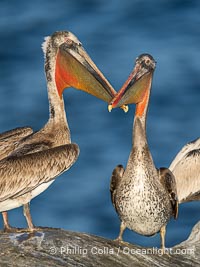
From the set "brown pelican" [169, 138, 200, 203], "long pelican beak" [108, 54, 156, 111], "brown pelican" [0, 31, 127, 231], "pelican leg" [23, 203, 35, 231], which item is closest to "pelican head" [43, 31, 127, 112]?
"brown pelican" [0, 31, 127, 231]

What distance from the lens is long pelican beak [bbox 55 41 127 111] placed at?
11719mm

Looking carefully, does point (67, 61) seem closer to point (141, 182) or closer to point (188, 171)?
point (141, 182)

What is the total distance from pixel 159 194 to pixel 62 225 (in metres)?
9.55

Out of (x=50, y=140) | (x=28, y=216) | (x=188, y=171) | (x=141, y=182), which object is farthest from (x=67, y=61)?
(x=188, y=171)

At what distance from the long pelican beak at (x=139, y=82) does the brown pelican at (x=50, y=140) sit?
0.49ft

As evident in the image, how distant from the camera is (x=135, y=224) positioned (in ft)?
34.4

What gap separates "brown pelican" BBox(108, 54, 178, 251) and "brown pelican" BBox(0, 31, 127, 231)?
0.84 ft

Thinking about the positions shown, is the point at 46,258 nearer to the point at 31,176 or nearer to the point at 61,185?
the point at 31,176

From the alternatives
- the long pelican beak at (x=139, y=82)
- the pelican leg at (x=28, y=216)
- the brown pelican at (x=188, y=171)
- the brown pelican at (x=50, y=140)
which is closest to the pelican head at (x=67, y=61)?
the brown pelican at (x=50, y=140)

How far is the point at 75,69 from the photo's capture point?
11.8 m

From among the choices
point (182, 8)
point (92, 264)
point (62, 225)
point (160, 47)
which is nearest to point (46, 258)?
point (92, 264)

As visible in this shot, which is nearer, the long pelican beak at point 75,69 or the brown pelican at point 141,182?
the brown pelican at point 141,182

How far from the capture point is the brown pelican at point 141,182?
1035 cm

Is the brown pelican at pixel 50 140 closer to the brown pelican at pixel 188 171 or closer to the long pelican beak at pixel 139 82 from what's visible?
the long pelican beak at pixel 139 82
